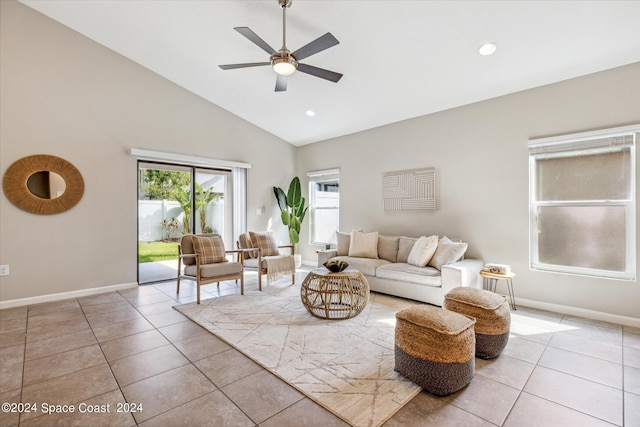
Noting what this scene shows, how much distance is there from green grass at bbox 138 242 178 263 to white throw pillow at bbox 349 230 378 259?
326 centimetres

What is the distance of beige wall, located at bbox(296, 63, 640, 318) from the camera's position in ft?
11.1

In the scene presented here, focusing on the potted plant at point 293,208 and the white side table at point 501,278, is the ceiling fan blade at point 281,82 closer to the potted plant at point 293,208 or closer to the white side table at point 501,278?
the potted plant at point 293,208

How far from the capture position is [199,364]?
250cm

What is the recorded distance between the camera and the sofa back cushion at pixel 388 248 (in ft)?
16.0

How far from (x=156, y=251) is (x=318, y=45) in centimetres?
448

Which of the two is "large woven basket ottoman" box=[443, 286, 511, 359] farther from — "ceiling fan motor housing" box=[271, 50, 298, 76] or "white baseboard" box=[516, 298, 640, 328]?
"ceiling fan motor housing" box=[271, 50, 298, 76]

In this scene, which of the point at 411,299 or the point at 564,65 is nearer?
the point at 564,65

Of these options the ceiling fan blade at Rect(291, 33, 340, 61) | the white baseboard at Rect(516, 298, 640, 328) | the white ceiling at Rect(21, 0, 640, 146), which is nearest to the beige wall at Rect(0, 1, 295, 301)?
the white ceiling at Rect(21, 0, 640, 146)

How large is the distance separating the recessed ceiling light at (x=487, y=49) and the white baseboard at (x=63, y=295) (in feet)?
19.4

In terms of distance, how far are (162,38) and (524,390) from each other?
556cm

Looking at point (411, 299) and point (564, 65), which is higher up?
point (564, 65)

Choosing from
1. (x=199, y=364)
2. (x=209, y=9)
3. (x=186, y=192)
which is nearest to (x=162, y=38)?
(x=209, y=9)

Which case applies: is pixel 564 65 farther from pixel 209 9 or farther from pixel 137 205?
pixel 137 205

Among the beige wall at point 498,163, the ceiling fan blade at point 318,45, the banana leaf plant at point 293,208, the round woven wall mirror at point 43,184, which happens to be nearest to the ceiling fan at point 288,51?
the ceiling fan blade at point 318,45
